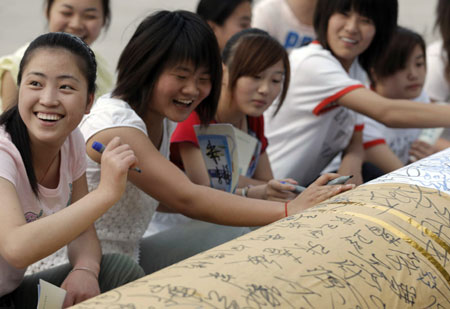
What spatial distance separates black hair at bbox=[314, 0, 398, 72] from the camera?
→ 91.4 inches


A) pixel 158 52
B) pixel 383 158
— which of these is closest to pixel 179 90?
pixel 158 52

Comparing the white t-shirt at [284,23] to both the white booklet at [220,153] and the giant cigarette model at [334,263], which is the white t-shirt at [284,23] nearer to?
the white booklet at [220,153]

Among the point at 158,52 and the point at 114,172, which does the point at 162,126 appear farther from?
the point at 114,172

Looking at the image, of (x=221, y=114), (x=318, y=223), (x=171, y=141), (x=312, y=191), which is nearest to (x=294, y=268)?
(x=318, y=223)

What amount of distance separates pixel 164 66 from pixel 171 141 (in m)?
0.35

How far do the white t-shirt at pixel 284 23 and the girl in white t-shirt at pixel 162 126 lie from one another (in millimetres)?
1265

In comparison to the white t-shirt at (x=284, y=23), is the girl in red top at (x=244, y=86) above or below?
below

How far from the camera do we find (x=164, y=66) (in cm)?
164

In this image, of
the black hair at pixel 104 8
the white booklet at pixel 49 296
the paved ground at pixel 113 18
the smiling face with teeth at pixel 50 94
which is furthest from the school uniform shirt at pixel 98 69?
the paved ground at pixel 113 18

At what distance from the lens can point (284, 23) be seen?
2973 mm

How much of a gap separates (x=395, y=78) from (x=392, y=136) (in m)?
0.26

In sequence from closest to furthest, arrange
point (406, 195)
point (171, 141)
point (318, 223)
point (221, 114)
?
point (318, 223)
point (406, 195)
point (171, 141)
point (221, 114)

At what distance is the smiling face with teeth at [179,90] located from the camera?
1.64 metres

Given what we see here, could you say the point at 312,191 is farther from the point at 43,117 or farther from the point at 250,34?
the point at 250,34
